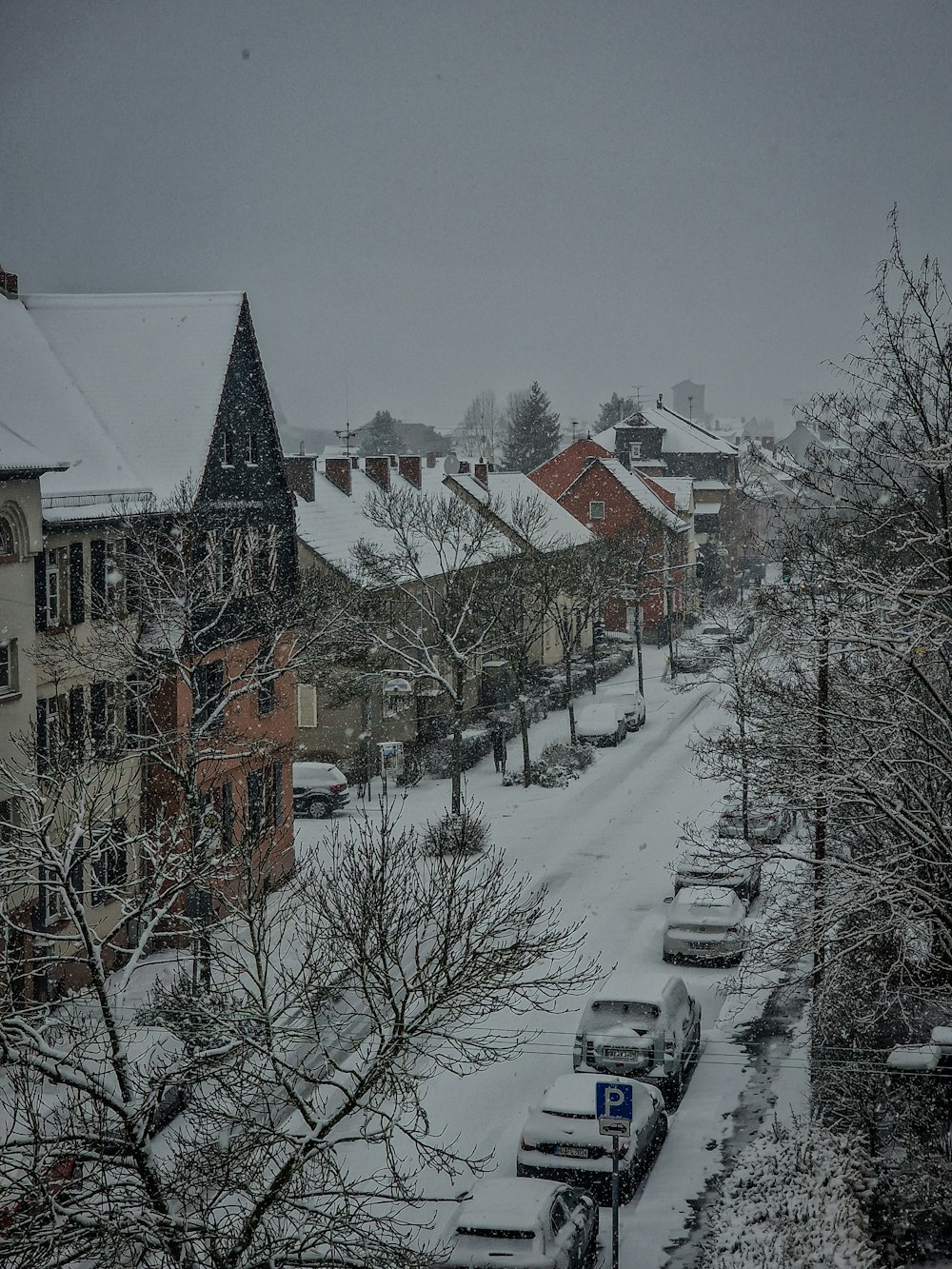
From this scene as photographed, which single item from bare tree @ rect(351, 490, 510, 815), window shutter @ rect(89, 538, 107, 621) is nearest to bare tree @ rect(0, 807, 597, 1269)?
window shutter @ rect(89, 538, 107, 621)

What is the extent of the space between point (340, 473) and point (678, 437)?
4476 cm

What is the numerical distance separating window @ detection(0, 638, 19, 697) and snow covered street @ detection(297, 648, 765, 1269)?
30.2ft

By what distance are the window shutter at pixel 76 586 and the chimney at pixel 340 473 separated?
20885 millimetres

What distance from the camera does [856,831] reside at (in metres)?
17.1

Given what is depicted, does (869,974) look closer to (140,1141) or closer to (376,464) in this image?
(140,1141)

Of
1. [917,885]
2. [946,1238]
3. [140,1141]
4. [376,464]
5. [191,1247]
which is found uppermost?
[376,464]

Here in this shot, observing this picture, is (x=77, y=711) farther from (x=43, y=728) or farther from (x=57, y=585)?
(x=57, y=585)

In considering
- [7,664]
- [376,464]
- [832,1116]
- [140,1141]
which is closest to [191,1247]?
[140,1141]

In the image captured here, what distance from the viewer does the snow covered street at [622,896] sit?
1559cm

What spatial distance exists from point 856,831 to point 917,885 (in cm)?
314

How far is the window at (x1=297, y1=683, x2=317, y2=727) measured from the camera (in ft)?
125

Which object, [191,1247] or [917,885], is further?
[917,885]

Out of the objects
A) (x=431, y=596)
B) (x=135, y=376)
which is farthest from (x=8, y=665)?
(x=431, y=596)

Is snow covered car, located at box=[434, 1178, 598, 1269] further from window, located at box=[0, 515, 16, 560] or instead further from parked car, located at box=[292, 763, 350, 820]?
parked car, located at box=[292, 763, 350, 820]
